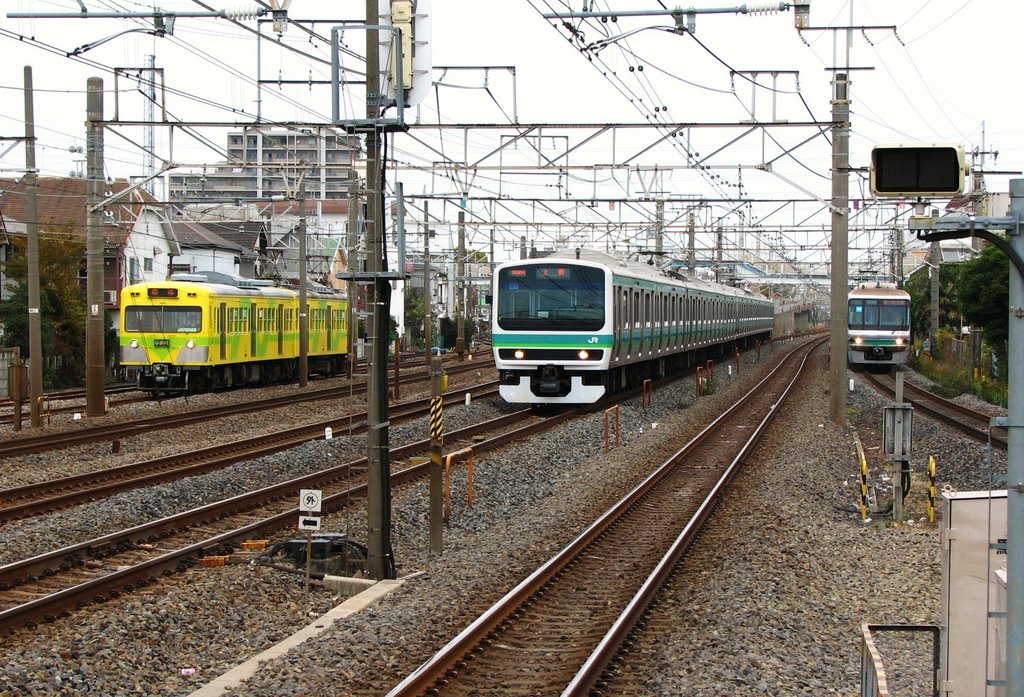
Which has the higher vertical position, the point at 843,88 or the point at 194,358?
the point at 843,88

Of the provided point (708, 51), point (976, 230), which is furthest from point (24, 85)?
point (976, 230)

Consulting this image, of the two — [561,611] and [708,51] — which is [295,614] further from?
[708,51]

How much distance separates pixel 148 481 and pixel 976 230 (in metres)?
10.4

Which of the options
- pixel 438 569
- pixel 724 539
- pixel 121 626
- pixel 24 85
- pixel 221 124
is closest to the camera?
pixel 121 626

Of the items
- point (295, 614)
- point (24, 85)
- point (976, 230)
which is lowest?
point (295, 614)

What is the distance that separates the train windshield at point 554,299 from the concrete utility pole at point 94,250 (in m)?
6.55

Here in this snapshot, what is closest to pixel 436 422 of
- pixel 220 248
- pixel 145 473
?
pixel 145 473

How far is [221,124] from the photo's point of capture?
15.3 m

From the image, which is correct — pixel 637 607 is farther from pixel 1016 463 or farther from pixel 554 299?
pixel 554 299

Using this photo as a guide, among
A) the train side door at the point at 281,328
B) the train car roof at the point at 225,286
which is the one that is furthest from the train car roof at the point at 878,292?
the train side door at the point at 281,328

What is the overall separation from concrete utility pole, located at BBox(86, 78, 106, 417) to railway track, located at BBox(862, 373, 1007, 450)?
13.6m

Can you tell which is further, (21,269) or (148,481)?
(21,269)

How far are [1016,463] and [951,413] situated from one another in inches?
778

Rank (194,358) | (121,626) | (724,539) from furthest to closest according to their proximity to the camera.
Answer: (194,358)
(724,539)
(121,626)
